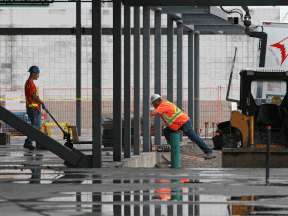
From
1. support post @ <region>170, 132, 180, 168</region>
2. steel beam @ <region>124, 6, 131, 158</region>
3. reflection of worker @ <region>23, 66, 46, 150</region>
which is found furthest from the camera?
reflection of worker @ <region>23, 66, 46, 150</region>

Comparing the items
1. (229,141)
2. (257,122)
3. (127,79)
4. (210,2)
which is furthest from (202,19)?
(127,79)

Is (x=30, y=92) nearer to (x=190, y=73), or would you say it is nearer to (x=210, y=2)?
(x=210, y=2)

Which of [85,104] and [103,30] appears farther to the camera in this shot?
[85,104]

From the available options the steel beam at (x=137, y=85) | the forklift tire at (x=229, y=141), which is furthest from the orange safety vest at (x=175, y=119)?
the forklift tire at (x=229, y=141)

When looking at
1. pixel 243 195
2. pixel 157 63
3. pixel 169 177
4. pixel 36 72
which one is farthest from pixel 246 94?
pixel 243 195

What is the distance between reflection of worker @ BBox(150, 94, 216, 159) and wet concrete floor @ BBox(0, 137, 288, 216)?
431 cm

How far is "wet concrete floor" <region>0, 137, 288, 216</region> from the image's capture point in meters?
6.12

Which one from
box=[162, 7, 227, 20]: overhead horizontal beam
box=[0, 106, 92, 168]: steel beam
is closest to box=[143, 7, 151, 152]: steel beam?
box=[162, 7, 227, 20]: overhead horizontal beam

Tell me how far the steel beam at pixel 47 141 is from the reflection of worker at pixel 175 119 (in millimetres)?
4369

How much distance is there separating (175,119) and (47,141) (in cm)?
525

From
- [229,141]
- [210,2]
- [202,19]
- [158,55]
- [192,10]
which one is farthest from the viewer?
[202,19]

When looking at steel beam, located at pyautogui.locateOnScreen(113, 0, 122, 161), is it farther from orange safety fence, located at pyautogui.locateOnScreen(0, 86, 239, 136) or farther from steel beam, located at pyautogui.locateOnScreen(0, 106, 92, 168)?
orange safety fence, located at pyautogui.locateOnScreen(0, 86, 239, 136)

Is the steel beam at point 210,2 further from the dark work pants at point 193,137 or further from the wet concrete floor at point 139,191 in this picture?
the dark work pants at point 193,137

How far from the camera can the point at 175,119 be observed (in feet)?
46.9
